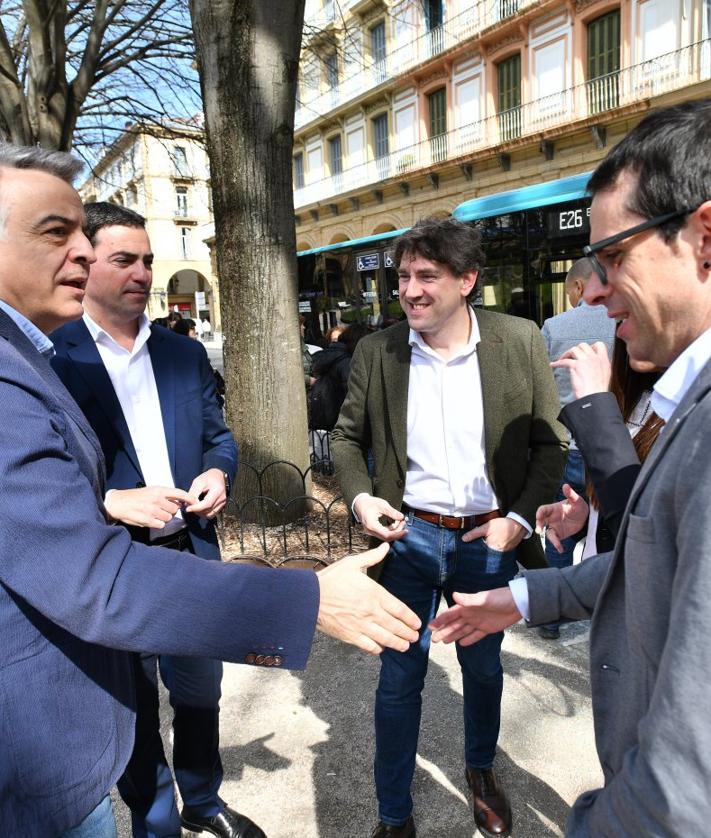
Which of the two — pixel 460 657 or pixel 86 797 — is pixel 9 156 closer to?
pixel 86 797

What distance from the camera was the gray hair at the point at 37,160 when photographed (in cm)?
143

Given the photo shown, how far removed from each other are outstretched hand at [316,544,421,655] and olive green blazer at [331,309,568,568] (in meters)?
0.90

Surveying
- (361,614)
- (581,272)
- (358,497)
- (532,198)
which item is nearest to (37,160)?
(361,614)

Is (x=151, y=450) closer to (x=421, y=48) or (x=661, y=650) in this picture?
(x=661, y=650)

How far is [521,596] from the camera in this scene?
153 cm

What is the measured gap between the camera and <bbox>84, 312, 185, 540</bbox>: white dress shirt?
2.28m

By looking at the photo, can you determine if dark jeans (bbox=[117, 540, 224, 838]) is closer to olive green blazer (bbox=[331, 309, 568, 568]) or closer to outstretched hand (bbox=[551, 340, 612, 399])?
olive green blazer (bbox=[331, 309, 568, 568])

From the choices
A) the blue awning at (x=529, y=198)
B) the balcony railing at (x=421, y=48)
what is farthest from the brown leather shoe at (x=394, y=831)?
the balcony railing at (x=421, y=48)

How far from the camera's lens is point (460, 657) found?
2344 millimetres

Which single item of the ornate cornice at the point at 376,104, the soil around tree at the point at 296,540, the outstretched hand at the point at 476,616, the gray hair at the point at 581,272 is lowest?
the soil around tree at the point at 296,540

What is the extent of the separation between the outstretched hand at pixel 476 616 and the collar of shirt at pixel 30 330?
3.88 ft

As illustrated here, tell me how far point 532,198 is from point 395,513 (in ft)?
27.8

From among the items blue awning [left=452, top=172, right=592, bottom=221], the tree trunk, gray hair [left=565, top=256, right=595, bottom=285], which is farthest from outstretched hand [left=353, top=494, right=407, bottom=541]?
blue awning [left=452, top=172, right=592, bottom=221]

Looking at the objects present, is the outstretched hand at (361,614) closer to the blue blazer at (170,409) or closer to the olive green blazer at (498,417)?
the olive green blazer at (498,417)
